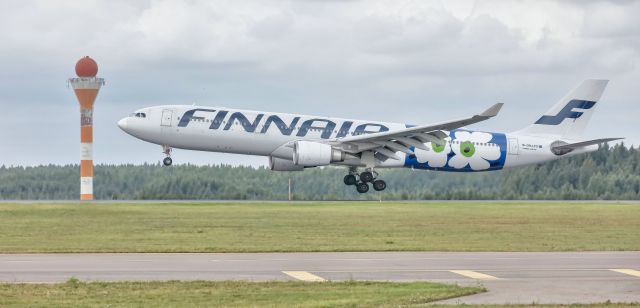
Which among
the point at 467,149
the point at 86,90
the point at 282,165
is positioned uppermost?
the point at 86,90

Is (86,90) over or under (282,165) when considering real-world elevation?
over

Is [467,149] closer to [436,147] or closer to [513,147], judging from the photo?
[436,147]

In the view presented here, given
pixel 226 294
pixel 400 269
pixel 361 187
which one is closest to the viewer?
pixel 226 294

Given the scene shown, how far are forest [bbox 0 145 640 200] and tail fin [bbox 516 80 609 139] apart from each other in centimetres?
327

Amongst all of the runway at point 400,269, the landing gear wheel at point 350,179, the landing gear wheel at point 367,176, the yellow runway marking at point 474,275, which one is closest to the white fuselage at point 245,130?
the landing gear wheel at point 367,176

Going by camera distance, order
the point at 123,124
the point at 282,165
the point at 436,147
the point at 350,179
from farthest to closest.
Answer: the point at 350,179 → the point at 436,147 → the point at 282,165 → the point at 123,124

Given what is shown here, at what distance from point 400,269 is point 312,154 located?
2777cm

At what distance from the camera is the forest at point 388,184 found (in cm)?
6138

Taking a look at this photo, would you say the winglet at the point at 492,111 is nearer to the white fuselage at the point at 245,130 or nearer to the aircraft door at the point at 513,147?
the white fuselage at the point at 245,130

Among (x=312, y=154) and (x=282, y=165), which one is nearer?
(x=312, y=154)

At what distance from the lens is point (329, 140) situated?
52875 mm

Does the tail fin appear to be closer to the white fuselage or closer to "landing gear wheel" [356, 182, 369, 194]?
the white fuselage

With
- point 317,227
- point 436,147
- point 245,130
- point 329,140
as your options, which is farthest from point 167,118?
point 317,227

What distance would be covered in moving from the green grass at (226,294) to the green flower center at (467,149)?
36.1m
